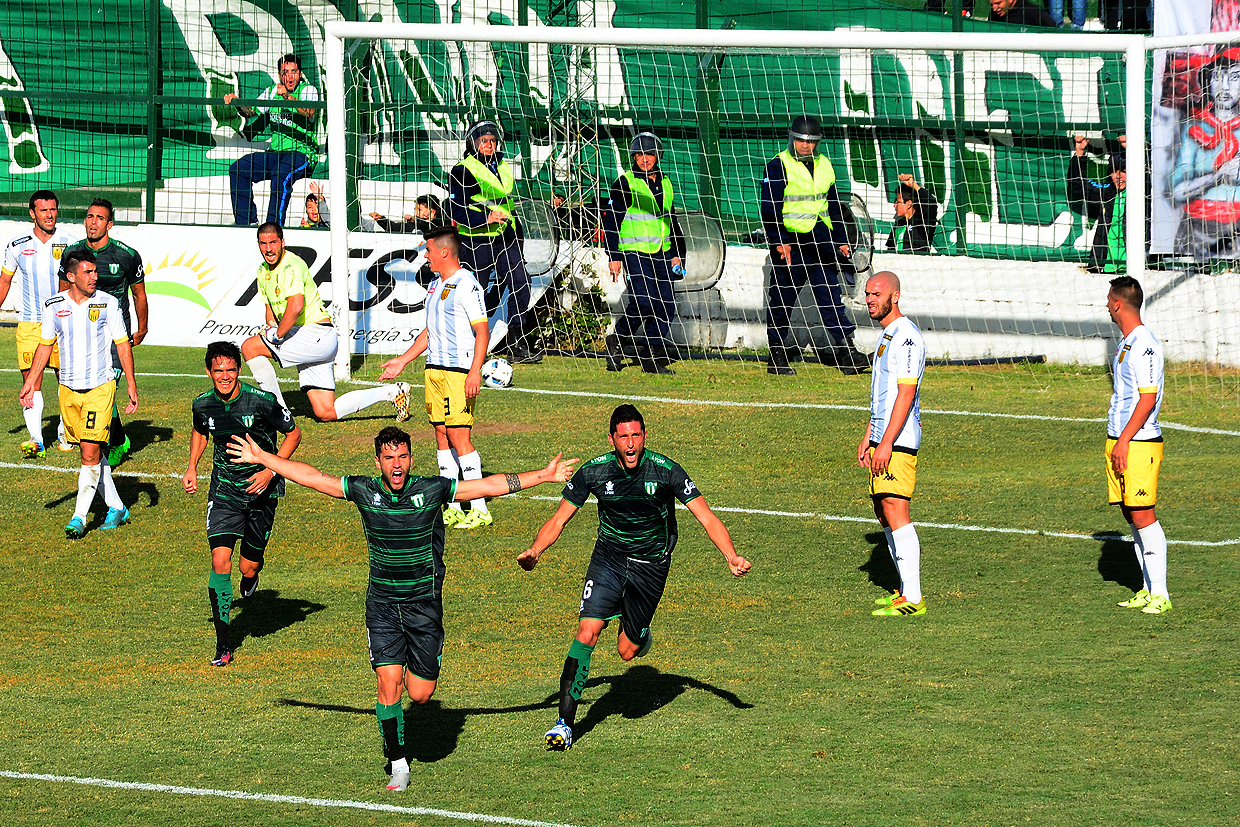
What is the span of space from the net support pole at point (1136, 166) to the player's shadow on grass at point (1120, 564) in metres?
4.32

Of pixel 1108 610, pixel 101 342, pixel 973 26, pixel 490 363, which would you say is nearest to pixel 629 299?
pixel 490 363

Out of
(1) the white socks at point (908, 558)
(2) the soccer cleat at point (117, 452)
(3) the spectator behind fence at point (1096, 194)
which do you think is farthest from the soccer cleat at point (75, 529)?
(3) the spectator behind fence at point (1096, 194)

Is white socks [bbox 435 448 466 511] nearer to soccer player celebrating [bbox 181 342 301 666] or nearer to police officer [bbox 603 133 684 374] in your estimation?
soccer player celebrating [bbox 181 342 301 666]

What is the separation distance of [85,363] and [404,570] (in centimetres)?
551

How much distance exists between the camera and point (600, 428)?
1509 cm

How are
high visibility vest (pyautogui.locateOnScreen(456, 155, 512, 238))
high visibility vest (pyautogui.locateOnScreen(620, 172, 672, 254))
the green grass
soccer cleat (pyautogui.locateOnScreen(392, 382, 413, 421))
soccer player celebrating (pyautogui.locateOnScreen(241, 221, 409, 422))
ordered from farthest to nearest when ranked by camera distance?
1. high visibility vest (pyautogui.locateOnScreen(620, 172, 672, 254))
2. high visibility vest (pyautogui.locateOnScreen(456, 155, 512, 238))
3. soccer player celebrating (pyautogui.locateOnScreen(241, 221, 409, 422))
4. soccer cleat (pyautogui.locateOnScreen(392, 382, 413, 421))
5. the green grass

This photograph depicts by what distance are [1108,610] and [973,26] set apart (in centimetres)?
1329

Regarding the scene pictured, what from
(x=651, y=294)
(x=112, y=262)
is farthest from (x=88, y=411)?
(x=651, y=294)

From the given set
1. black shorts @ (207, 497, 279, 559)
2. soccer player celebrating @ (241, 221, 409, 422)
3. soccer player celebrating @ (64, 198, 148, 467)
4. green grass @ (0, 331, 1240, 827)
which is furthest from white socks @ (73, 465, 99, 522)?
black shorts @ (207, 497, 279, 559)

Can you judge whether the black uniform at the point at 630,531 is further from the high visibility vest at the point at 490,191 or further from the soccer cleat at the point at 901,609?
the high visibility vest at the point at 490,191

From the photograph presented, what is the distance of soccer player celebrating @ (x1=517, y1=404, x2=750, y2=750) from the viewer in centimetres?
762

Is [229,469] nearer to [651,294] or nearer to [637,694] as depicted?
[637,694]

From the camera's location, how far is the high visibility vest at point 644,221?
18578 millimetres

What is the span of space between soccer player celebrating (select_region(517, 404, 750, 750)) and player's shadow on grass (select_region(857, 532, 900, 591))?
3219mm
